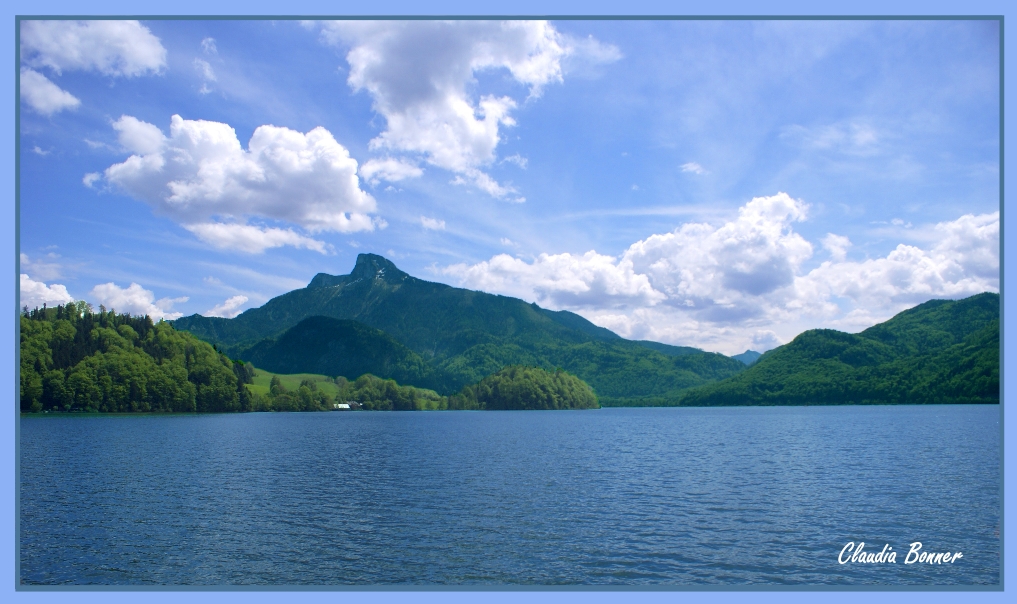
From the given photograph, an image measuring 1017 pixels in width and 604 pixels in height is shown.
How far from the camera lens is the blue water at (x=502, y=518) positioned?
27.0m

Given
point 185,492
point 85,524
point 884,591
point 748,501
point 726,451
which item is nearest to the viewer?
point 884,591

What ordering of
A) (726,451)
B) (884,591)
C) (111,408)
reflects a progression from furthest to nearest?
1. (111,408)
2. (726,451)
3. (884,591)

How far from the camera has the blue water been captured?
27.0 metres

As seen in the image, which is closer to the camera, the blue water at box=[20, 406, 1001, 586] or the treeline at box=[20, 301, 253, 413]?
the blue water at box=[20, 406, 1001, 586]

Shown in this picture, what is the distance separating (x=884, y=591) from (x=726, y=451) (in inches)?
2342

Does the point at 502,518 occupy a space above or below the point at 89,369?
below

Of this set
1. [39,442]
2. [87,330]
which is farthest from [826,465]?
[87,330]

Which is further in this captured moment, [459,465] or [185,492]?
[459,465]

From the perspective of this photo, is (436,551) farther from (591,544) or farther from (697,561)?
(697,561)

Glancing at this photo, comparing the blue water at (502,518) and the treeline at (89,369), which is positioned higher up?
the treeline at (89,369)

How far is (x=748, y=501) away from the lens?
138 feet

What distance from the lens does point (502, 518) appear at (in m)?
37.1

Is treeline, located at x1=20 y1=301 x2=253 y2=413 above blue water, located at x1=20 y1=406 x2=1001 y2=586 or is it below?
above

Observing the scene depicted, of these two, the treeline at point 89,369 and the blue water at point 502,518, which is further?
the treeline at point 89,369
